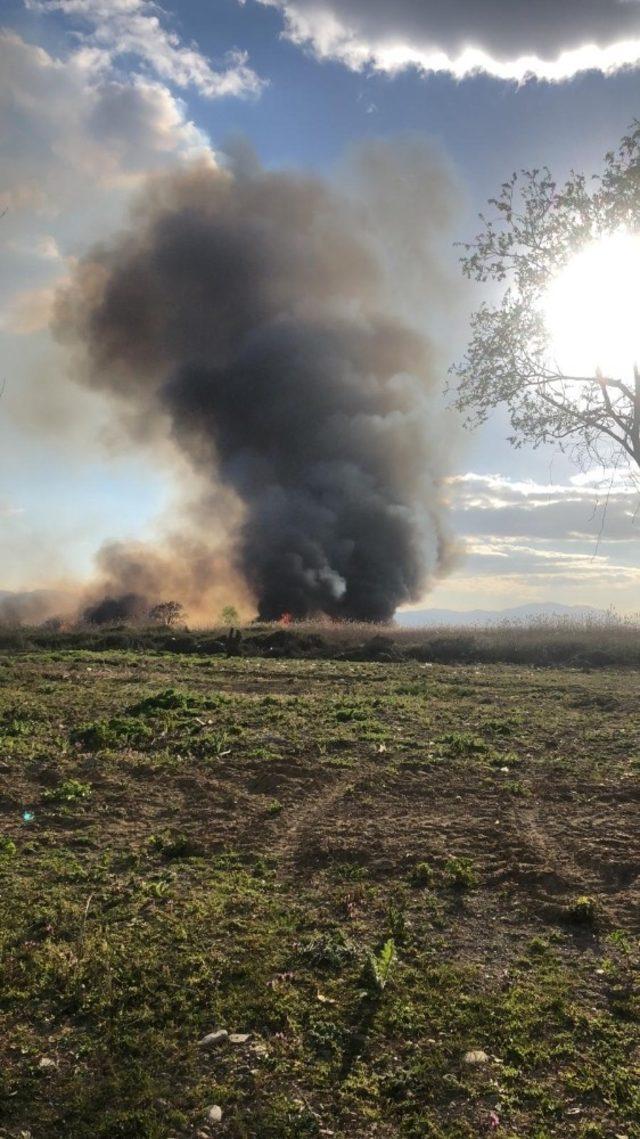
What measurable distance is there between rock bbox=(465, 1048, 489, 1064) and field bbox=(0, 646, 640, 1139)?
0.6 inches

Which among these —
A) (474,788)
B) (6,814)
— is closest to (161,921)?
(6,814)

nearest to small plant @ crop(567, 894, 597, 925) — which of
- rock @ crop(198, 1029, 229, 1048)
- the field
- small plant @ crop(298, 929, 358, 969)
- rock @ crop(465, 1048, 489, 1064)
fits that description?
the field

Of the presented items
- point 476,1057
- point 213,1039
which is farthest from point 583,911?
point 213,1039

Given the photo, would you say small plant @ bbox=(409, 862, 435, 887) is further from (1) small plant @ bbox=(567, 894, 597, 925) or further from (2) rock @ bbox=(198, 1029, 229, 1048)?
(2) rock @ bbox=(198, 1029, 229, 1048)

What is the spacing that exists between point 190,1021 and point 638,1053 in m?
2.66

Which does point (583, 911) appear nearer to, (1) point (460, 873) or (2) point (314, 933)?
(1) point (460, 873)

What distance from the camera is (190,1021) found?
4758 mm

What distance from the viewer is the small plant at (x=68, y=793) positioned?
871 cm

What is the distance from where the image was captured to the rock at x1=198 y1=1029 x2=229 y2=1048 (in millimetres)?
4546

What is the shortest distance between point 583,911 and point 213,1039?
314cm

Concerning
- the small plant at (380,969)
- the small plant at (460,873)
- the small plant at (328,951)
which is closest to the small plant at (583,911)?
the small plant at (460,873)

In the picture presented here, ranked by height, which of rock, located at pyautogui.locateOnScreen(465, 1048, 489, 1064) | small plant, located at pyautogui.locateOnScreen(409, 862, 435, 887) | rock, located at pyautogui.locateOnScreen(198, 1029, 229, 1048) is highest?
small plant, located at pyautogui.locateOnScreen(409, 862, 435, 887)

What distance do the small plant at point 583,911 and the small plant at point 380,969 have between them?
1632 mm

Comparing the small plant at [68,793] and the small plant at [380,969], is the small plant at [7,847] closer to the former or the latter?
the small plant at [68,793]
